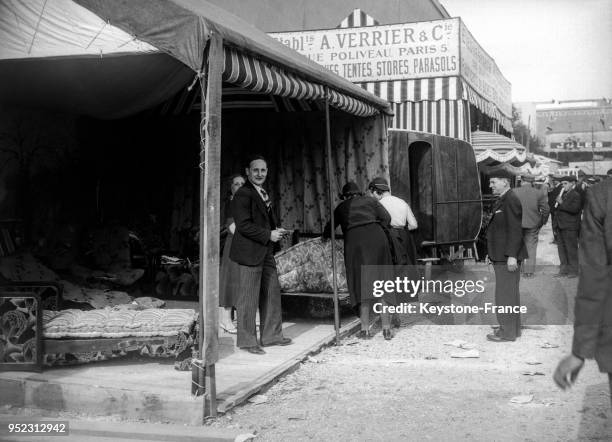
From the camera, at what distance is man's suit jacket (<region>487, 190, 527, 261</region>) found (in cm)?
745

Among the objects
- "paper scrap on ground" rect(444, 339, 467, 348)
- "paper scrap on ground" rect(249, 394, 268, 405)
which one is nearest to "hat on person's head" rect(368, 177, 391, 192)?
"paper scrap on ground" rect(444, 339, 467, 348)

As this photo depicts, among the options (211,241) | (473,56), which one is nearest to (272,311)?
(211,241)

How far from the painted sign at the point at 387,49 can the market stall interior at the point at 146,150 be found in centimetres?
476

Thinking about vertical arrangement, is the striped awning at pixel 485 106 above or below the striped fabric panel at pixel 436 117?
above

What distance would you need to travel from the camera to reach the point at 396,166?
11.3 m

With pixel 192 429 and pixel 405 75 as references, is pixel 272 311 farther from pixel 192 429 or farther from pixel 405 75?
pixel 405 75

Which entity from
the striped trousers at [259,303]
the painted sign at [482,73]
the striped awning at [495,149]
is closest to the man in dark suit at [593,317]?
the striped trousers at [259,303]

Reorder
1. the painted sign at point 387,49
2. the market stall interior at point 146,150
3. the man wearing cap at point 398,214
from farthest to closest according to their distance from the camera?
the painted sign at point 387,49 → the man wearing cap at point 398,214 → the market stall interior at point 146,150

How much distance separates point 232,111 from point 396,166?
2904 mm

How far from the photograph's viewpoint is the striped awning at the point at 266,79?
5350mm

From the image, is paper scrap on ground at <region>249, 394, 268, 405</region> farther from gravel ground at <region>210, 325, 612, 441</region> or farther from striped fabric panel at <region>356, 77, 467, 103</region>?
striped fabric panel at <region>356, 77, 467, 103</region>

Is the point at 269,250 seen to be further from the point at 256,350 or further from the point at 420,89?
the point at 420,89

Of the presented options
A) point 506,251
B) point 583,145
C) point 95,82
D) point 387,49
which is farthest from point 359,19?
point 583,145

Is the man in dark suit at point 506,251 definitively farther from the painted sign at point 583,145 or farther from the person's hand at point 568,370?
the painted sign at point 583,145
